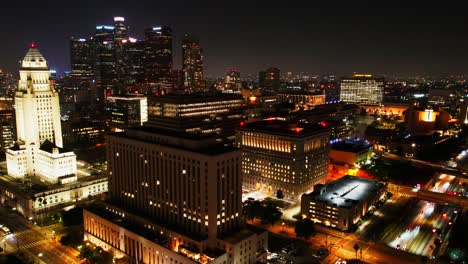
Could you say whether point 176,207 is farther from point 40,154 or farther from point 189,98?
point 189,98

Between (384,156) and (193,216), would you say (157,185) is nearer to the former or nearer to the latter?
(193,216)

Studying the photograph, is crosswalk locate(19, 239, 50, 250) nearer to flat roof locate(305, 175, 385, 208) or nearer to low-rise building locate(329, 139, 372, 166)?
flat roof locate(305, 175, 385, 208)

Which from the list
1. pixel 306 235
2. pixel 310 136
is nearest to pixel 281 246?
pixel 306 235

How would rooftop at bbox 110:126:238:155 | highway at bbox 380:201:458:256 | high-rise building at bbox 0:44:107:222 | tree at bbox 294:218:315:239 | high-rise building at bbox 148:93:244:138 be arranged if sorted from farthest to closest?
1. high-rise building at bbox 148:93:244:138
2. high-rise building at bbox 0:44:107:222
3. tree at bbox 294:218:315:239
4. highway at bbox 380:201:458:256
5. rooftop at bbox 110:126:238:155

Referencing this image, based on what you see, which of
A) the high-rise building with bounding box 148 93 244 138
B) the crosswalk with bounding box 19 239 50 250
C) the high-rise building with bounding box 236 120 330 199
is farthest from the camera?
the high-rise building with bounding box 148 93 244 138

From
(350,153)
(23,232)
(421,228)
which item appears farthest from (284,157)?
(23,232)

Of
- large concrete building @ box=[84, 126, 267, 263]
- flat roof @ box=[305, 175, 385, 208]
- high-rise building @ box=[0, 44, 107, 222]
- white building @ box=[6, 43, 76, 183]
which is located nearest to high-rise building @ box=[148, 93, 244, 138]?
high-rise building @ box=[0, 44, 107, 222]

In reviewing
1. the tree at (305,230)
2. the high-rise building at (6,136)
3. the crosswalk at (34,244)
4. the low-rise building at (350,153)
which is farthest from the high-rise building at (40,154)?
the low-rise building at (350,153)
